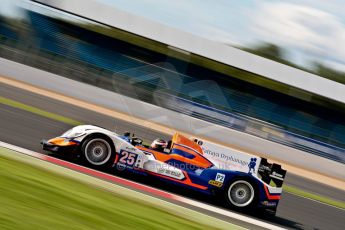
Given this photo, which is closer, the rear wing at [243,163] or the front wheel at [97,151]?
the front wheel at [97,151]

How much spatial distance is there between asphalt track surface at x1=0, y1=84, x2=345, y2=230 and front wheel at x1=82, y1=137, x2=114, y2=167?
1.12 metres

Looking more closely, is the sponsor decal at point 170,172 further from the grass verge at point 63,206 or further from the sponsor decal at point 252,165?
the grass verge at point 63,206

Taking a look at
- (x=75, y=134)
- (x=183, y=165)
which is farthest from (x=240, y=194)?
(x=75, y=134)

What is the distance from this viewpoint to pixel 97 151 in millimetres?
9594

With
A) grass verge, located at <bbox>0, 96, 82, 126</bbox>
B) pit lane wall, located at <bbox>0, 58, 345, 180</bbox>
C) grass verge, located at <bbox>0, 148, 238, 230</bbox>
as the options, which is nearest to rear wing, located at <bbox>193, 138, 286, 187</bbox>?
grass verge, located at <bbox>0, 148, 238, 230</bbox>

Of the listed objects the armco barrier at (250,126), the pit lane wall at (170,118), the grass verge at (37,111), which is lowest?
the grass verge at (37,111)

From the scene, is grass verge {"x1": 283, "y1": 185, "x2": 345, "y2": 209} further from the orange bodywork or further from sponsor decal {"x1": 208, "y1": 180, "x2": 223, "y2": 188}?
the orange bodywork

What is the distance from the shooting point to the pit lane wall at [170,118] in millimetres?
20500

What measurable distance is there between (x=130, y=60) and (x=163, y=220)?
17.1m

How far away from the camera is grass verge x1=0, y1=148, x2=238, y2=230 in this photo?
5102mm

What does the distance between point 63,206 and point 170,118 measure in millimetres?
15469

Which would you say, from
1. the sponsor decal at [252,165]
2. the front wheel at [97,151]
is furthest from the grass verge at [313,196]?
the front wheel at [97,151]

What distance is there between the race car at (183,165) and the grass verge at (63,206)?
188cm

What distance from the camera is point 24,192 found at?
5.89 meters
